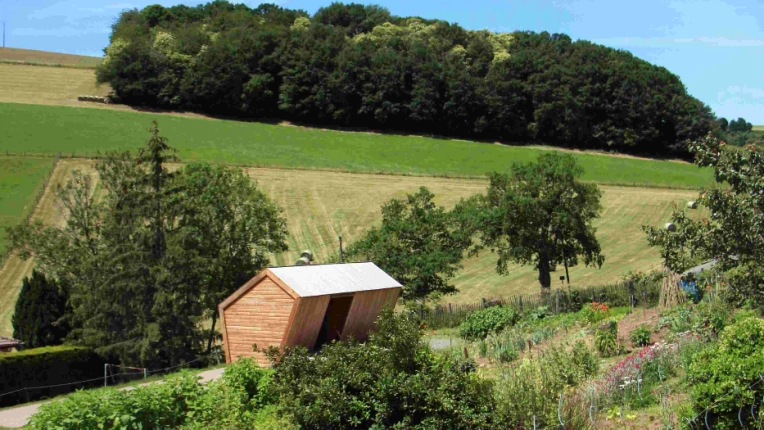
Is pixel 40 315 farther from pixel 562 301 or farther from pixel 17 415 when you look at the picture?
pixel 562 301

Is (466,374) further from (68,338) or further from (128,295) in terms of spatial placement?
(68,338)

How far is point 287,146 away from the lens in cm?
6950

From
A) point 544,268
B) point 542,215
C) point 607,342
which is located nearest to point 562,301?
point 542,215

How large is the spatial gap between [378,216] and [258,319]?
93.6 feet

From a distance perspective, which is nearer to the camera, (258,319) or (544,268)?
(258,319)

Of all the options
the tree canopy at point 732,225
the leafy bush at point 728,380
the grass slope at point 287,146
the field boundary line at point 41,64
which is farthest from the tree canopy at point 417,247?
the field boundary line at point 41,64

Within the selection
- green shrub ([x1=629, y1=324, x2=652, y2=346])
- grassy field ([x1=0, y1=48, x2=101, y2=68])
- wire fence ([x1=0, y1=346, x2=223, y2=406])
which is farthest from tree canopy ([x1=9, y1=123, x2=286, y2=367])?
grassy field ([x1=0, y1=48, x2=101, y2=68])

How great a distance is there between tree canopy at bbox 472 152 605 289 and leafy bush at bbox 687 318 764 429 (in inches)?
1040

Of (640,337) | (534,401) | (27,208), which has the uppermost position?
(534,401)

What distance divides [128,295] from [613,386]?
18.5 meters

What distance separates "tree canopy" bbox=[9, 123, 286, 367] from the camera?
25.4 metres

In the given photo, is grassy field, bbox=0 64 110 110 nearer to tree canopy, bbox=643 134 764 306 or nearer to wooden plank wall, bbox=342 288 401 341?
wooden plank wall, bbox=342 288 401 341

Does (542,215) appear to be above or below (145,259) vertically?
above

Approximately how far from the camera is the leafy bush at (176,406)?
977cm
